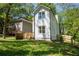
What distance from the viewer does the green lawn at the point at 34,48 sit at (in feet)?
12.5

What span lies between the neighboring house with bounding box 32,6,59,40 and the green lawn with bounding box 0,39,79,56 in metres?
0.11

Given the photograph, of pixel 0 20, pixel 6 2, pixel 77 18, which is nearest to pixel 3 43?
pixel 0 20

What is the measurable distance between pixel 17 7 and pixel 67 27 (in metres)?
0.81

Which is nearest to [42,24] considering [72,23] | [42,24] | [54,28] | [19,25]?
[42,24]

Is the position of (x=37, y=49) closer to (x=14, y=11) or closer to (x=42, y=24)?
(x=42, y=24)

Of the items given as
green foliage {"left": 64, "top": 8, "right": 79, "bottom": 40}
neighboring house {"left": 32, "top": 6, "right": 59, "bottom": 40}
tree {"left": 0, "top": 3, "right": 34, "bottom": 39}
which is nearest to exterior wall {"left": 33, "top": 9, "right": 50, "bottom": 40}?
neighboring house {"left": 32, "top": 6, "right": 59, "bottom": 40}

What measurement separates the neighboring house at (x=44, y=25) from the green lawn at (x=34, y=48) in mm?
106

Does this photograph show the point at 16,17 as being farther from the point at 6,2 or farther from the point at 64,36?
the point at 64,36

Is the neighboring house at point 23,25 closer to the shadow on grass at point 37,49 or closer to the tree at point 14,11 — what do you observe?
the tree at point 14,11

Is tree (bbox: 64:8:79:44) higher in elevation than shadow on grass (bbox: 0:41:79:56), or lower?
higher

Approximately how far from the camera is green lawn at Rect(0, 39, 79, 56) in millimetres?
3816

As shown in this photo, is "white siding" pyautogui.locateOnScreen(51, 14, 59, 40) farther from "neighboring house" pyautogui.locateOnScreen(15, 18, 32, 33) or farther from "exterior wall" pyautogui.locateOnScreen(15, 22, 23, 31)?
"exterior wall" pyautogui.locateOnScreen(15, 22, 23, 31)

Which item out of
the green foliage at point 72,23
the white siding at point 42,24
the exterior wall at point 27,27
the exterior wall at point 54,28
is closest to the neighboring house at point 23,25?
the exterior wall at point 27,27

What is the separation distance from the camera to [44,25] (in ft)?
12.6
